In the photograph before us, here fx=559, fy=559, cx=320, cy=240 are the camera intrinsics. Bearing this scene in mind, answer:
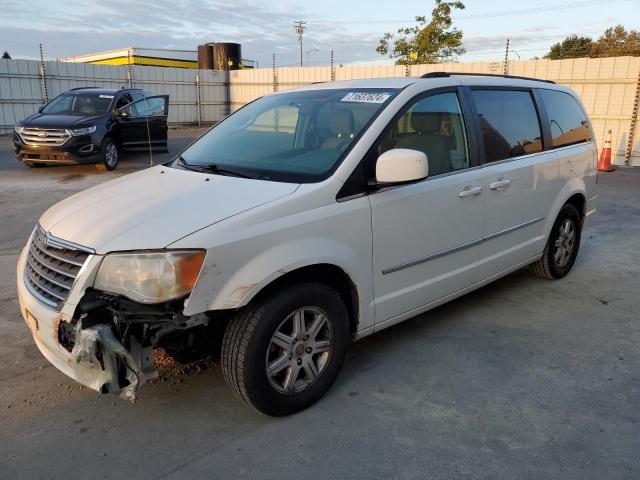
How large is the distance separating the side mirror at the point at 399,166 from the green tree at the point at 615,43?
1716 inches

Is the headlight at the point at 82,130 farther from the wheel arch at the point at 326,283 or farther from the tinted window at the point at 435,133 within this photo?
the wheel arch at the point at 326,283

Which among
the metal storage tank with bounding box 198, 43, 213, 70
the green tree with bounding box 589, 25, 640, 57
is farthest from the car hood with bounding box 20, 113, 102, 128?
the green tree with bounding box 589, 25, 640, 57

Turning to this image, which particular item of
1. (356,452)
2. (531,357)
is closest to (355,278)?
(356,452)

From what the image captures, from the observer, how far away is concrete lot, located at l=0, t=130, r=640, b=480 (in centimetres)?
259

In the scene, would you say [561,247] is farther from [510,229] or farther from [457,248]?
[457,248]

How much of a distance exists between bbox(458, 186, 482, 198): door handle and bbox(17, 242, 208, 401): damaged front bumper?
196 cm

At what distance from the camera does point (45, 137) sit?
11.2m

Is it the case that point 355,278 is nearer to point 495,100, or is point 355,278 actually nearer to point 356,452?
point 356,452

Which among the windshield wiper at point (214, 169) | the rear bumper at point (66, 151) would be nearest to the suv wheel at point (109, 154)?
the rear bumper at point (66, 151)

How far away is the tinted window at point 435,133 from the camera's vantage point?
3.40m

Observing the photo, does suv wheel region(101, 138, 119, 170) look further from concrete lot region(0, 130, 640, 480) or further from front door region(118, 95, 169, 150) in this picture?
concrete lot region(0, 130, 640, 480)

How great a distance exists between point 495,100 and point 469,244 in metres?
1.17

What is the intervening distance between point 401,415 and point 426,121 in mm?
1832

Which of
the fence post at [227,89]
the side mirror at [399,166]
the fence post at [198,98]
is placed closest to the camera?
the side mirror at [399,166]
